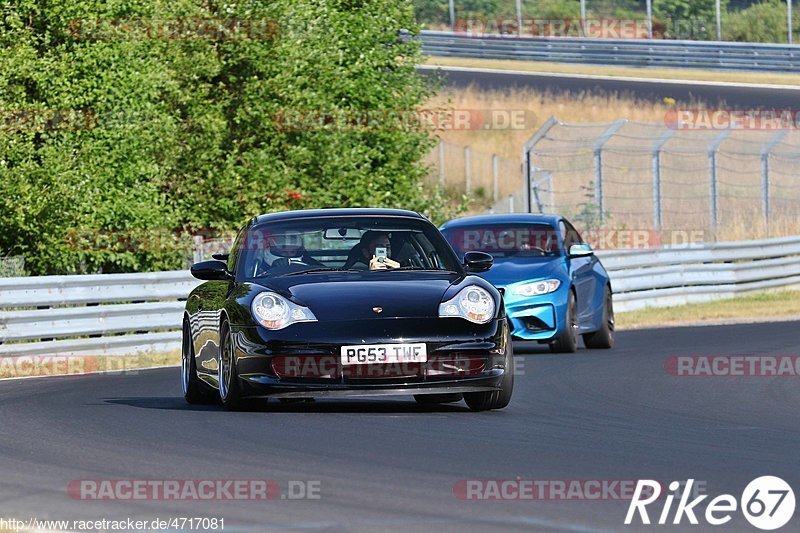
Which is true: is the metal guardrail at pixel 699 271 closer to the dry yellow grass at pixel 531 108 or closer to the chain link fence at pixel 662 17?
the dry yellow grass at pixel 531 108

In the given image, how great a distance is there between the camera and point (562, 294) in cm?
1723

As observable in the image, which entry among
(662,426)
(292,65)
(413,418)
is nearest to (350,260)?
(413,418)

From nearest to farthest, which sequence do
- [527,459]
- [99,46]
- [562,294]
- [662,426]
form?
[527,459], [662,426], [562,294], [99,46]

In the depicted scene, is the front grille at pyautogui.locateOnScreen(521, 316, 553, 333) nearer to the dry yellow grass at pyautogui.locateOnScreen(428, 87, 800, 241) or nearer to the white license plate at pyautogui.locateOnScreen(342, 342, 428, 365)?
the white license plate at pyautogui.locateOnScreen(342, 342, 428, 365)

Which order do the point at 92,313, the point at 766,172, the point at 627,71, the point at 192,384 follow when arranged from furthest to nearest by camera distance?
the point at 627,71 < the point at 766,172 < the point at 92,313 < the point at 192,384

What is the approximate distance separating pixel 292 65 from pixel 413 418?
56.1 ft

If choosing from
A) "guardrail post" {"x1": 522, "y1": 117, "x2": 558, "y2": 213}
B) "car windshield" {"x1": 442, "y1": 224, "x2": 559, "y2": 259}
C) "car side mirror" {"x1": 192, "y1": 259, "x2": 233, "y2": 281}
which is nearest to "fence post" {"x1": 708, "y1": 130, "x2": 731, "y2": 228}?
"guardrail post" {"x1": 522, "y1": 117, "x2": 558, "y2": 213}

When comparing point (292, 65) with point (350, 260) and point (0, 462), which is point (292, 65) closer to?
point (350, 260)

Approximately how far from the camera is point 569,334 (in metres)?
17.4

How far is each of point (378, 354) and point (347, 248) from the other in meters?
1.59

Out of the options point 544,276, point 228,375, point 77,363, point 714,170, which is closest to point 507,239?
point 544,276

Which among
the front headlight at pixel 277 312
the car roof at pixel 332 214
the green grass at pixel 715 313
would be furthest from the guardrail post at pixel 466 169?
the front headlight at pixel 277 312

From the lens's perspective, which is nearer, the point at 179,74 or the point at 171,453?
the point at 171,453

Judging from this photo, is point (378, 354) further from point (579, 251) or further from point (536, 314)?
point (579, 251)
